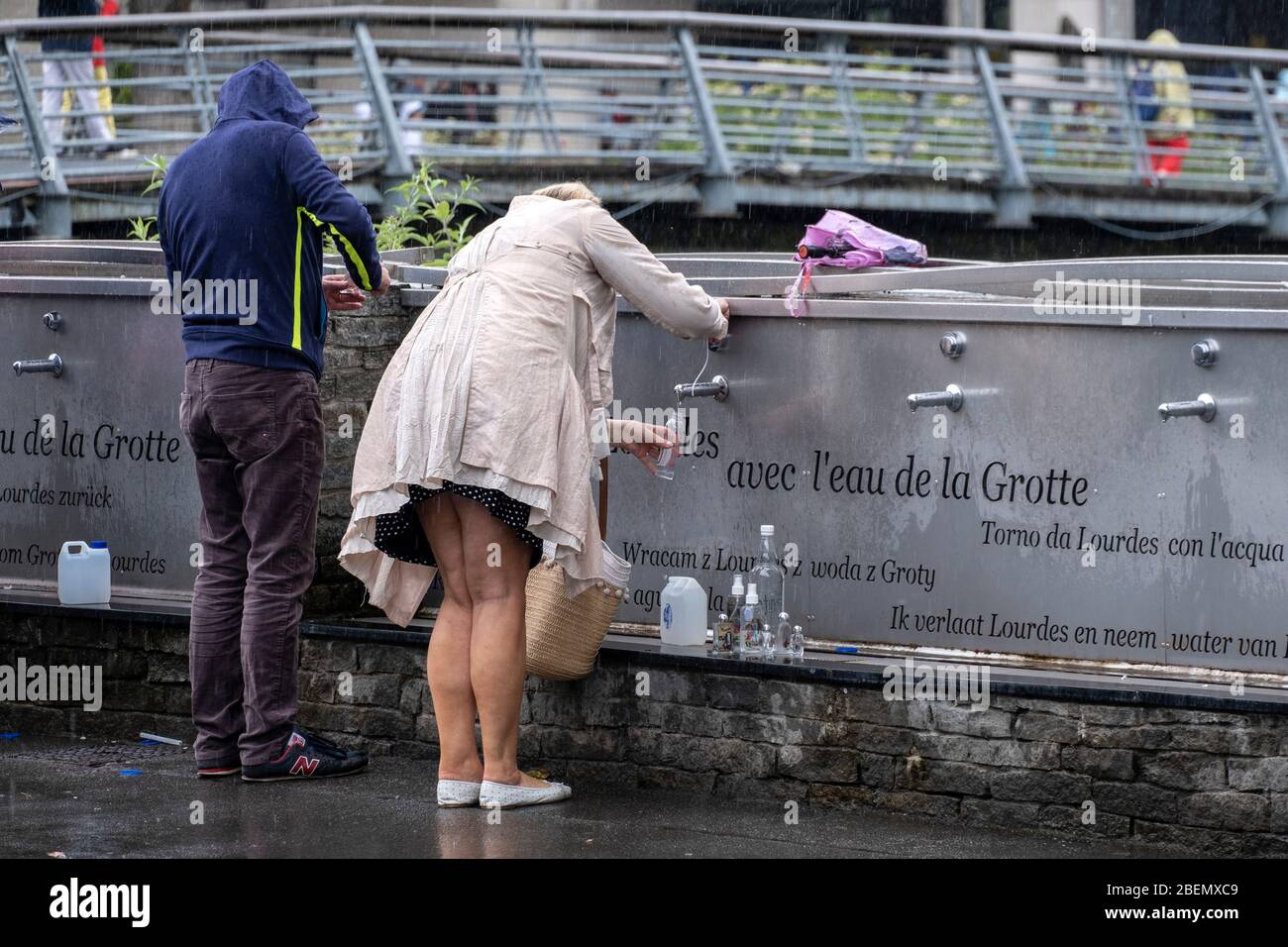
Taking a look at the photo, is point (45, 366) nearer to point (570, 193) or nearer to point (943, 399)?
point (570, 193)

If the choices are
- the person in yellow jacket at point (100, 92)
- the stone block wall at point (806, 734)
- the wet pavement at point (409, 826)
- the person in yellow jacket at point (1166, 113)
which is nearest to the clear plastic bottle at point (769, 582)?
the stone block wall at point (806, 734)

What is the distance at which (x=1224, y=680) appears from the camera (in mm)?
5910

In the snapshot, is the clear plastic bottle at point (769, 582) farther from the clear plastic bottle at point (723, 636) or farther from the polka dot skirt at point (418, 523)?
the polka dot skirt at point (418, 523)

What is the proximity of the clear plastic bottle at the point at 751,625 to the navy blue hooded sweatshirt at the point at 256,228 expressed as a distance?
1.57 meters

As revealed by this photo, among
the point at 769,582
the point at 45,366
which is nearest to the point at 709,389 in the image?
the point at 769,582

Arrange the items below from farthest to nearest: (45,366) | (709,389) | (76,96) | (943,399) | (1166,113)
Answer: (1166,113) → (76,96) → (45,366) → (709,389) → (943,399)

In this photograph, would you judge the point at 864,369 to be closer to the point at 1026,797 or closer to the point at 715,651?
the point at 715,651

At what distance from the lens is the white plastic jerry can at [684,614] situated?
21.8ft

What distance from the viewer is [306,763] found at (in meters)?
6.45

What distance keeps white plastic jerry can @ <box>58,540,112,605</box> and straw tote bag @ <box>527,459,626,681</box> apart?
197 cm

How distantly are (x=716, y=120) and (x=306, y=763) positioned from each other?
1245 centimetres

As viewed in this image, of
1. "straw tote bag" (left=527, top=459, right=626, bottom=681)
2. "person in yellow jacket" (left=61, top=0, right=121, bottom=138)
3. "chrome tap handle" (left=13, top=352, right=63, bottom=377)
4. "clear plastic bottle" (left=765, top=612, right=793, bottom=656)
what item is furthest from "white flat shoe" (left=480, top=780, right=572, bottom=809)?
"person in yellow jacket" (left=61, top=0, right=121, bottom=138)
